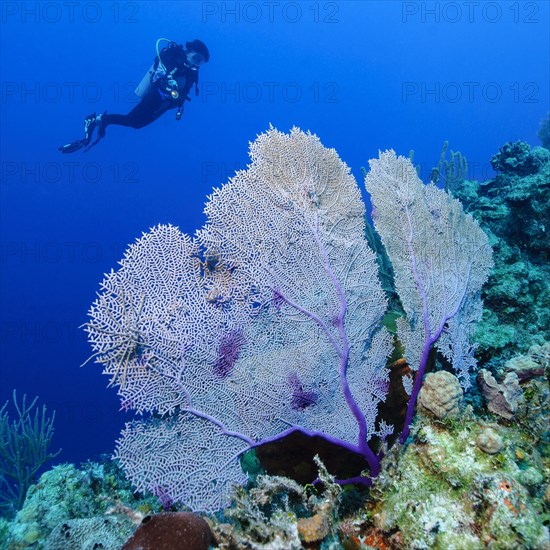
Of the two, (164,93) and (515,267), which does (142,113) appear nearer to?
(164,93)

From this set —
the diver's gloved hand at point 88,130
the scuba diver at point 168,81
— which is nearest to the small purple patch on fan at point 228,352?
the scuba diver at point 168,81

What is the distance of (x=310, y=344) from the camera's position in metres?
3.16

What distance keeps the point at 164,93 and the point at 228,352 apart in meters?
14.5

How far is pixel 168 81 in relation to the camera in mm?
13469

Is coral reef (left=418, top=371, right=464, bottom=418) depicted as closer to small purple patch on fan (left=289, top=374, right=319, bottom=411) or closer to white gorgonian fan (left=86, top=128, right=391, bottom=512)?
white gorgonian fan (left=86, top=128, right=391, bottom=512)

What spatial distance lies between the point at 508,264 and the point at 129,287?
13.4 ft

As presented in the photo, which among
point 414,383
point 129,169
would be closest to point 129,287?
point 414,383

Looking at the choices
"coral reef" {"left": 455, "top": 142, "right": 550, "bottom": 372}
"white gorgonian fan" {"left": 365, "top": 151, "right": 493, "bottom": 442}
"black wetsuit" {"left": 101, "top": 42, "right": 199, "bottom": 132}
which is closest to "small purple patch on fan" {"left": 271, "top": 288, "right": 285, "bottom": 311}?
"white gorgonian fan" {"left": 365, "top": 151, "right": 493, "bottom": 442}

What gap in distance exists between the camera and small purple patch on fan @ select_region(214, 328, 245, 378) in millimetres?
3029

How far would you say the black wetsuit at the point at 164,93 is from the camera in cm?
1354

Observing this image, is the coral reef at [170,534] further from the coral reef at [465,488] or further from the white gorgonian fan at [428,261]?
the white gorgonian fan at [428,261]

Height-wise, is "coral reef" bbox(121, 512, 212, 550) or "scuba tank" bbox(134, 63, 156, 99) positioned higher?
"scuba tank" bbox(134, 63, 156, 99)

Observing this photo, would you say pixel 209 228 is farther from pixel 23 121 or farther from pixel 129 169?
pixel 23 121

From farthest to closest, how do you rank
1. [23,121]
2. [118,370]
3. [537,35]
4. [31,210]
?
[537,35]
[23,121]
[31,210]
[118,370]
